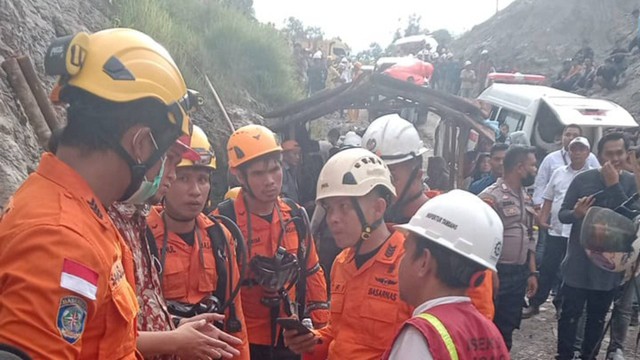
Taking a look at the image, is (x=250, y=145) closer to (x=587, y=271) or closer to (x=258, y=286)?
(x=258, y=286)

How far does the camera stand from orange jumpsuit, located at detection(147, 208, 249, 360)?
2807 mm

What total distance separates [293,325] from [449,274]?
941mm

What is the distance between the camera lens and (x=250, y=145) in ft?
12.1

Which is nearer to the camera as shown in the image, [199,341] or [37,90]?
[199,341]

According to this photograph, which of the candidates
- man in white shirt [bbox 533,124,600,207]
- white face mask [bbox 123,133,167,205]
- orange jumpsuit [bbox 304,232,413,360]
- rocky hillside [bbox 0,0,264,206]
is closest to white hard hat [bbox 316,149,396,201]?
orange jumpsuit [bbox 304,232,413,360]

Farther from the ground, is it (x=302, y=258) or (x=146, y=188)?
(x=146, y=188)

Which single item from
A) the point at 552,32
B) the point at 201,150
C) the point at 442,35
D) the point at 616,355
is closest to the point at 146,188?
the point at 201,150

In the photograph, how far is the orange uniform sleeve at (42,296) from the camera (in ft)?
4.16

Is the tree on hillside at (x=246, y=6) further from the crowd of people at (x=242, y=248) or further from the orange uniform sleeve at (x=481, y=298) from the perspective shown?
the orange uniform sleeve at (x=481, y=298)

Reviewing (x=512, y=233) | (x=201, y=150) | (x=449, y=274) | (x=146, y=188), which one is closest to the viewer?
(x=146, y=188)

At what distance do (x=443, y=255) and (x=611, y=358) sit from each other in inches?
162

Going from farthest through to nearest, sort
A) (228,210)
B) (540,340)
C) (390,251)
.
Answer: (540,340) < (228,210) < (390,251)

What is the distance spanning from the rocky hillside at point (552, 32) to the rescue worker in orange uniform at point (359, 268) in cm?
2825

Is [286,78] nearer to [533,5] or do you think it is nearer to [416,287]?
[416,287]
